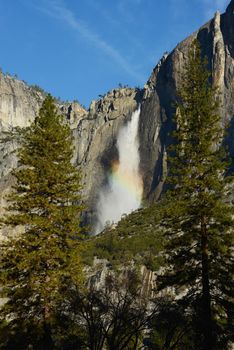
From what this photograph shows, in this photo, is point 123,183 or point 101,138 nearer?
point 123,183

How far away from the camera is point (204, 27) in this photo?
122125mm

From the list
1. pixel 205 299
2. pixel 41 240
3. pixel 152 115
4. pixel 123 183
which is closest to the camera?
pixel 205 299

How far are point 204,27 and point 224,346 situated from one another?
114276mm

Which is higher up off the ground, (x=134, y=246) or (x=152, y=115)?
(x=152, y=115)

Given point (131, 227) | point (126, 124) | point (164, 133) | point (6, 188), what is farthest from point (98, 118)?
point (131, 227)

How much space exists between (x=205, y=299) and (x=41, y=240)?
8.54 metres

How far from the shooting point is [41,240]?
2284cm

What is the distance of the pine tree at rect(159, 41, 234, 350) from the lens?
2048cm

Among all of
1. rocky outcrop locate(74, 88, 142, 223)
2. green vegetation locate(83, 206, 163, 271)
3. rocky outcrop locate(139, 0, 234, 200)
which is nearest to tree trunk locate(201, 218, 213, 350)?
green vegetation locate(83, 206, 163, 271)

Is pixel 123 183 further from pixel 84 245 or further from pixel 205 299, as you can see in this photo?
pixel 205 299

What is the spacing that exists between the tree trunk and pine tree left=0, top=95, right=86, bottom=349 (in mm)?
6294

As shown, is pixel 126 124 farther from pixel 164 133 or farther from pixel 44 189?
pixel 44 189

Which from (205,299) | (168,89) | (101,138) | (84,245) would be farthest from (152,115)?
(205,299)

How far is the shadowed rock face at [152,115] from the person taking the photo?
362 ft
